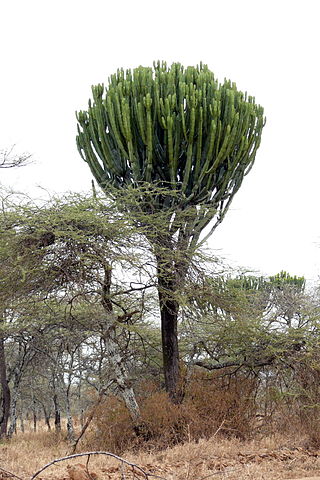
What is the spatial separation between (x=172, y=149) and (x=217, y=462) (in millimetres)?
5916

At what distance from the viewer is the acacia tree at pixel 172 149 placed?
416 inches

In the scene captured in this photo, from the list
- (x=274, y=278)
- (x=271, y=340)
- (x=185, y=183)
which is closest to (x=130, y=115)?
(x=185, y=183)

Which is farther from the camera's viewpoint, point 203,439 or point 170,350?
point 170,350

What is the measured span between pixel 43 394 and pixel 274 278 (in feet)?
40.7

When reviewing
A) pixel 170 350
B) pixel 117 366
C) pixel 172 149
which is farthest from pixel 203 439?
pixel 172 149

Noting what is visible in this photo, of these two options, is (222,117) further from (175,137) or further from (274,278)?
(274,278)

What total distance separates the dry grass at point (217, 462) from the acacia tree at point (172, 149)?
261 cm

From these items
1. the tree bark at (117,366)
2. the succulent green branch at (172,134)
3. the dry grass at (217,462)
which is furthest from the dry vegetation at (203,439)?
the succulent green branch at (172,134)

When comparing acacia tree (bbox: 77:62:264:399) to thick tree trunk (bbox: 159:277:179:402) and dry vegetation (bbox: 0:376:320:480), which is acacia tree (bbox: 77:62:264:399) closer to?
thick tree trunk (bbox: 159:277:179:402)

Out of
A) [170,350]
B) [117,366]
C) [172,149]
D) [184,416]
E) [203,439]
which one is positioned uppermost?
[172,149]

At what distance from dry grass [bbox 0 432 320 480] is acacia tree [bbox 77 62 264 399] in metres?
2.61

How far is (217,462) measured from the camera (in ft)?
24.2

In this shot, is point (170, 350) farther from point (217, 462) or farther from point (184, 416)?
point (217, 462)

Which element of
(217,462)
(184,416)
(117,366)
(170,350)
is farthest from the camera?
(170,350)
